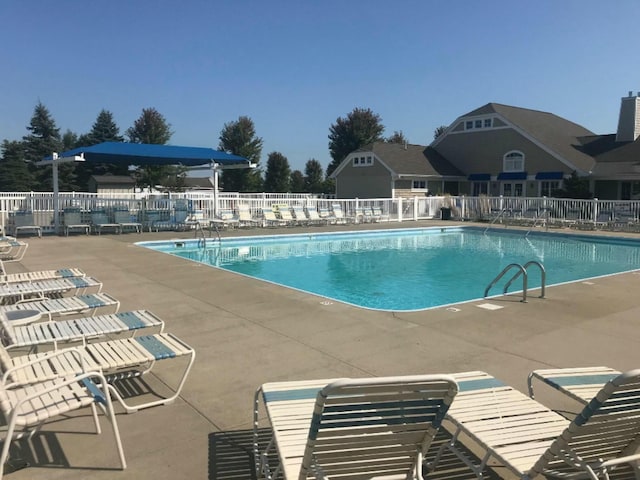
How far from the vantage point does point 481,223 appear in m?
23.4

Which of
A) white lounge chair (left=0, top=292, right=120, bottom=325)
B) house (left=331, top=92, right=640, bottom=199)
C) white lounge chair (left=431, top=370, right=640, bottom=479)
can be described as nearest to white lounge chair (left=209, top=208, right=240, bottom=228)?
white lounge chair (left=0, top=292, right=120, bottom=325)

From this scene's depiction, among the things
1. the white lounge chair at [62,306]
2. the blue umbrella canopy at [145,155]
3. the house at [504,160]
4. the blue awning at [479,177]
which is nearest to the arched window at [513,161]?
the house at [504,160]

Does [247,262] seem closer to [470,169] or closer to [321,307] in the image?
[321,307]

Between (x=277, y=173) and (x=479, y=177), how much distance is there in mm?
19075

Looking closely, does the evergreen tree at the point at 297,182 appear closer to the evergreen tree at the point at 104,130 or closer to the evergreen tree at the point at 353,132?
the evergreen tree at the point at 353,132

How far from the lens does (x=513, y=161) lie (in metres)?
30.8

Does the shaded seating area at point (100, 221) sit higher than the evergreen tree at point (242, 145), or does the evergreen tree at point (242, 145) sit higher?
the evergreen tree at point (242, 145)

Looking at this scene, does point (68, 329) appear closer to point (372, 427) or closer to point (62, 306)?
point (62, 306)

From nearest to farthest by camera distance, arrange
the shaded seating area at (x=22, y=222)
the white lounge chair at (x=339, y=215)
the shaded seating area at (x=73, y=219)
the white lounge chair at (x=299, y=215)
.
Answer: the shaded seating area at (x=22, y=222), the shaded seating area at (x=73, y=219), the white lounge chair at (x=299, y=215), the white lounge chair at (x=339, y=215)

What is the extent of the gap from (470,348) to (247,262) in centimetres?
856

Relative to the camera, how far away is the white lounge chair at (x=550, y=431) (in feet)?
7.05

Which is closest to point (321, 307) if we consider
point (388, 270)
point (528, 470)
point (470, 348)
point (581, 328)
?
point (470, 348)

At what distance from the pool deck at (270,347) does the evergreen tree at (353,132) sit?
151ft

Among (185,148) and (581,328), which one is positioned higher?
(185,148)
